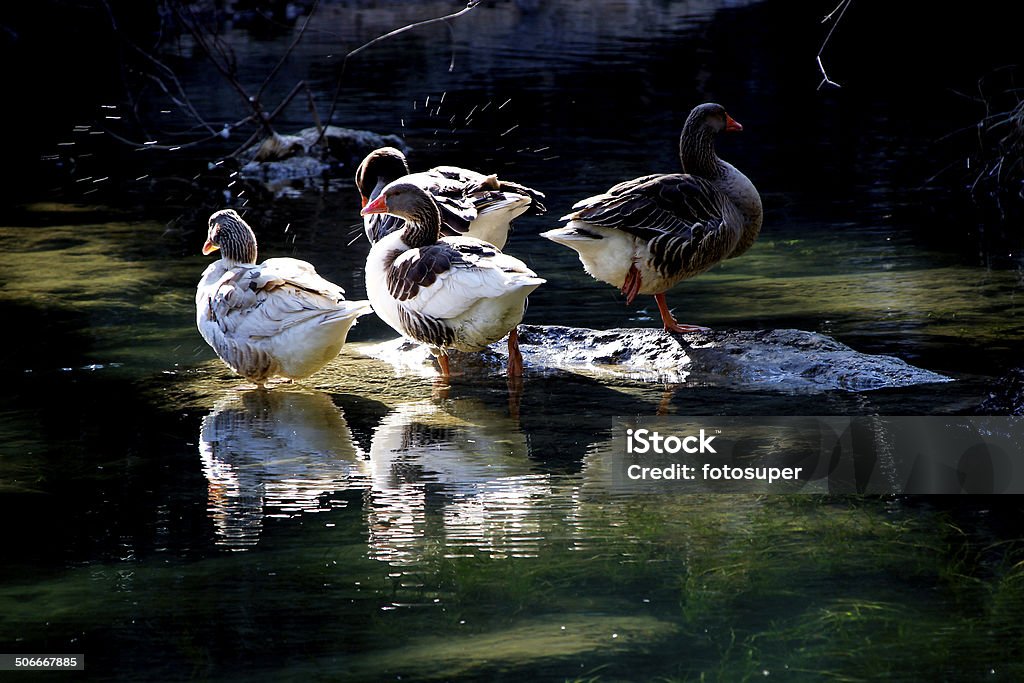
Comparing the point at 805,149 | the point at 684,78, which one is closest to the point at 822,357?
the point at 805,149

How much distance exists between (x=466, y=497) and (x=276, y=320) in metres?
2.30

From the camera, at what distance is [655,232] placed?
8430 millimetres

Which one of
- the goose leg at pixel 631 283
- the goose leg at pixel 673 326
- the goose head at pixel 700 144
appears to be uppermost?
the goose head at pixel 700 144

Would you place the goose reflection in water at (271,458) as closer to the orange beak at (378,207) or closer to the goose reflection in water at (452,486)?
the goose reflection in water at (452,486)

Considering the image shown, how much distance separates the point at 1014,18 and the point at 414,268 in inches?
1080

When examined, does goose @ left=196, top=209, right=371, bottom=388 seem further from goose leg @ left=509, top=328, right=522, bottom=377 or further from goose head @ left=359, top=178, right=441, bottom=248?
goose leg @ left=509, top=328, right=522, bottom=377

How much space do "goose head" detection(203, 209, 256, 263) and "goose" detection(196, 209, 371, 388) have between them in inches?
18.1

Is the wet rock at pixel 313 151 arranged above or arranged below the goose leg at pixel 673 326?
above

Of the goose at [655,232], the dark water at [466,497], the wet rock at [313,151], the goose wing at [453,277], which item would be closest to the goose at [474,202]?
the goose at [655,232]

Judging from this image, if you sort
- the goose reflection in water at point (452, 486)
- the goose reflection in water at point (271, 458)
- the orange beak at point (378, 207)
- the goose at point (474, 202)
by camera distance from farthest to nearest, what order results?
1. the goose at point (474, 202)
2. the orange beak at point (378, 207)
3. the goose reflection in water at point (271, 458)
4. the goose reflection in water at point (452, 486)

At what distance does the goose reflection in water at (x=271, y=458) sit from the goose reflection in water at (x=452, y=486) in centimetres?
24

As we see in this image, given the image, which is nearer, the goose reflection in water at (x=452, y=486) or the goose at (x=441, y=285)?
the goose reflection in water at (x=452, y=486)

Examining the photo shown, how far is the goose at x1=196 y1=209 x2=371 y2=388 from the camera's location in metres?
7.69

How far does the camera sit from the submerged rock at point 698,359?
764 cm
